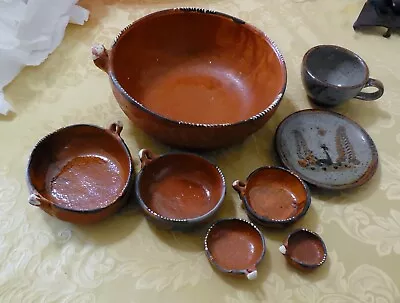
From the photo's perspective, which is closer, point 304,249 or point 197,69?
point 304,249

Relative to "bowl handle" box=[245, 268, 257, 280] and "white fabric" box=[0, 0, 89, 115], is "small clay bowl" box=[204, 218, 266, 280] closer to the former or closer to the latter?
"bowl handle" box=[245, 268, 257, 280]

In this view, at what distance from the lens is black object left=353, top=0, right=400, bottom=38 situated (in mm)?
1175

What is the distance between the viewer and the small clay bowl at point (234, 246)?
2.53 feet

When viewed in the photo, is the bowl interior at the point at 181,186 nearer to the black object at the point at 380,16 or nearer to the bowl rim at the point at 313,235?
the bowl rim at the point at 313,235

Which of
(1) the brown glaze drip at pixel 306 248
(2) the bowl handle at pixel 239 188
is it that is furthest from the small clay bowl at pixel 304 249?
(2) the bowl handle at pixel 239 188

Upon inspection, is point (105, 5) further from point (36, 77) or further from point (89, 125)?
point (89, 125)

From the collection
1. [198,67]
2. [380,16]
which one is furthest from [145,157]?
[380,16]

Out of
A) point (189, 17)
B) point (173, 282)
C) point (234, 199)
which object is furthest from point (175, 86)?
point (173, 282)

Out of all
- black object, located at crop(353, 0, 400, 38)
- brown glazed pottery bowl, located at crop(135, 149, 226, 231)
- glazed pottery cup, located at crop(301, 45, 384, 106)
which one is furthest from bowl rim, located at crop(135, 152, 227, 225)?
black object, located at crop(353, 0, 400, 38)

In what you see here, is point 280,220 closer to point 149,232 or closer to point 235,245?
point 235,245

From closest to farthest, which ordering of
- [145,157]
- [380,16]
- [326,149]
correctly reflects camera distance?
[145,157] < [326,149] < [380,16]

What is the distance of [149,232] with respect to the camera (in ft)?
2.67

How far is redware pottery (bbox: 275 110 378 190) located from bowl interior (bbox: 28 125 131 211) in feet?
0.95

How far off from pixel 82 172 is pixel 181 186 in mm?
165
